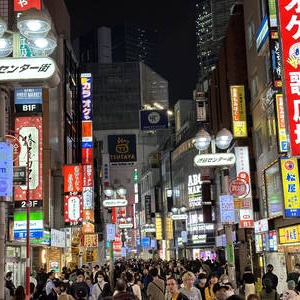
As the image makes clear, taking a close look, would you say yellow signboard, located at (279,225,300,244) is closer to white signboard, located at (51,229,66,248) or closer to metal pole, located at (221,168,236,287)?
metal pole, located at (221,168,236,287)

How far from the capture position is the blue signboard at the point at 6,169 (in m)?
8.95

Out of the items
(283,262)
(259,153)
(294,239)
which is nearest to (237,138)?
(259,153)

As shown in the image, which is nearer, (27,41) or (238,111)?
(27,41)

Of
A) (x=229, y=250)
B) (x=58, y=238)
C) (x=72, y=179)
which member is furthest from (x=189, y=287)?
(x=72, y=179)

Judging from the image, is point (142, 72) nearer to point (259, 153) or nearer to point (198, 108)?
point (198, 108)

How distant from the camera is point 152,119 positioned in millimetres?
58000

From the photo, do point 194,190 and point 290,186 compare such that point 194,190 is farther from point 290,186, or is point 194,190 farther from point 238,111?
point 290,186

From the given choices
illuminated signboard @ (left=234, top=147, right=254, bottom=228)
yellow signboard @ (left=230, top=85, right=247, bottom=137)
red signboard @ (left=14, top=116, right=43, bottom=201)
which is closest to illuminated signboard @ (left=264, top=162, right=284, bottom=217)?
illuminated signboard @ (left=234, top=147, right=254, bottom=228)

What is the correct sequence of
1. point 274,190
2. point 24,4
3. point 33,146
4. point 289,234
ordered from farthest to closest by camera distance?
point 24,4 → point 33,146 → point 274,190 → point 289,234

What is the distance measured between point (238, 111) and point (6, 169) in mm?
27220

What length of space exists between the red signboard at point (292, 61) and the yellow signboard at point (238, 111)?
2013 centimetres

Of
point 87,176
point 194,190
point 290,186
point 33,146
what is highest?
point 194,190

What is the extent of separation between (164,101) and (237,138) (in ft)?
355

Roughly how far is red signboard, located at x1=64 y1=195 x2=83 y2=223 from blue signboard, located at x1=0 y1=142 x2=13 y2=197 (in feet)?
101
